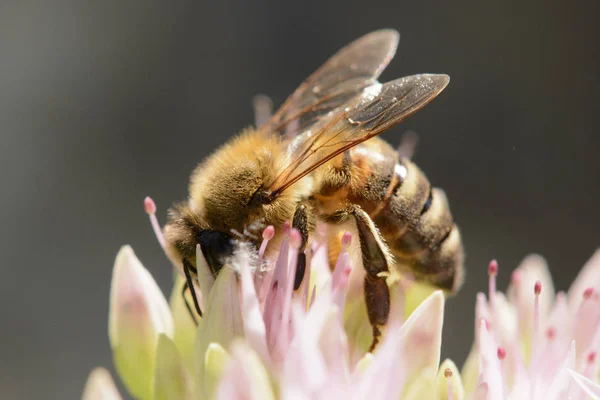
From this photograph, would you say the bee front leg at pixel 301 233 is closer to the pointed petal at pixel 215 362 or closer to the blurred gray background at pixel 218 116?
the pointed petal at pixel 215 362

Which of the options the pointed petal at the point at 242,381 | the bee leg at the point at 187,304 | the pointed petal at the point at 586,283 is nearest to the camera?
the pointed petal at the point at 242,381

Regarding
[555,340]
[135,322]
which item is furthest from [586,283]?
[135,322]

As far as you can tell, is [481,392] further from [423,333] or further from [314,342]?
[314,342]

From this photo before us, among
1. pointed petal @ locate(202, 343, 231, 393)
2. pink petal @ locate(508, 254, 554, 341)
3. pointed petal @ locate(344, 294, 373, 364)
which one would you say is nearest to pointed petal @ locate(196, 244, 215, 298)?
pointed petal @ locate(202, 343, 231, 393)

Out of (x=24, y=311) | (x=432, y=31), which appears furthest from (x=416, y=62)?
(x=24, y=311)

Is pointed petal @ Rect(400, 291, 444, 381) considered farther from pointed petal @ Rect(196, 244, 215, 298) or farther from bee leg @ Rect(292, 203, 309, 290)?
pointed petal @ Rect(196, 244, 215, 298)

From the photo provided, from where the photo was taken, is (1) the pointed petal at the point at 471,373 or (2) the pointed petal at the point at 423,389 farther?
(1) the pointed petal at the point at 471,373

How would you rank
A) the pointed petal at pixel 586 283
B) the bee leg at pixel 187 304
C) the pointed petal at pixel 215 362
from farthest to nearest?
the pointed petal at pixel 586 283 → the bee leg at pixel 187 304 → the pointed petal at pixel 215 362

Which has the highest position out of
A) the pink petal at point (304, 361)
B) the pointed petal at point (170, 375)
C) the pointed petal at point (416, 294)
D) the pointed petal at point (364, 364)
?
the pink petal at point (304, 361)

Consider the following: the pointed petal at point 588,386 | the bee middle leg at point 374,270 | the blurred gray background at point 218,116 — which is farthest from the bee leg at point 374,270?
the blurred gray background at point 218,116
